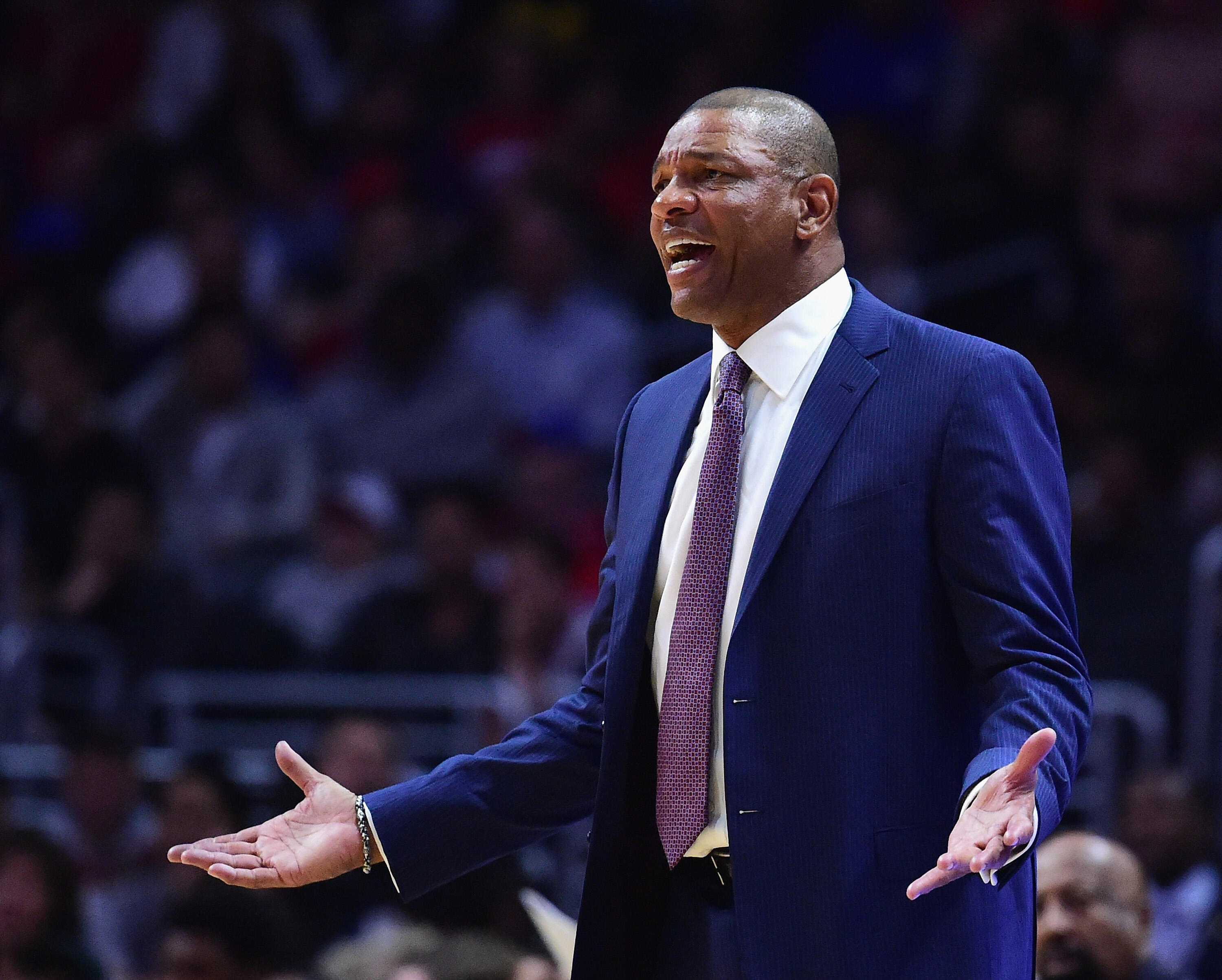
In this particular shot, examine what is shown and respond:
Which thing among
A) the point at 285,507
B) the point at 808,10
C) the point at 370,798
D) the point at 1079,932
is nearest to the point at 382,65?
the point at 808,10

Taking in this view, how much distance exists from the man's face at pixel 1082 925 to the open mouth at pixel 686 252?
6.02 ft

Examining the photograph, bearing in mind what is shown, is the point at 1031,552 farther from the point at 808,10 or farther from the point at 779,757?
the point at 808,10

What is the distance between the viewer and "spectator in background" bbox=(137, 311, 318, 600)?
675 centimetres

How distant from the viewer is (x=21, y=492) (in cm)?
689

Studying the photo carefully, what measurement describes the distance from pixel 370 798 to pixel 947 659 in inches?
31.4

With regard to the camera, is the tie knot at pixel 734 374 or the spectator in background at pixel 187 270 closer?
the tie knot at pixel 734 374

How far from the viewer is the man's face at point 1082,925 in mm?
3672

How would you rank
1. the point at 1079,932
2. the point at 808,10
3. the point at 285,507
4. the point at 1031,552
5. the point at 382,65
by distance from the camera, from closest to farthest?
the point at 1031,552, the point at 1079,932, the point at 285,507, the point at 808,10, the point at 382,65

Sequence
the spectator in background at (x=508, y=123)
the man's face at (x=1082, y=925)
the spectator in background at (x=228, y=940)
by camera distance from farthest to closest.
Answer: the spectator in background at (x=508, y=123), the spectator in background at (x=228, y=940), the man's face at (x=1082, y=925)

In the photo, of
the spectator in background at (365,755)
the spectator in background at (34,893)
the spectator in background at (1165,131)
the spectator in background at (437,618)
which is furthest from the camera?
the spectator in background at (1165,131)

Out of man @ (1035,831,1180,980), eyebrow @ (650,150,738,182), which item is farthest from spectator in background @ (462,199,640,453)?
eyebrow @ (650,150,738,182)

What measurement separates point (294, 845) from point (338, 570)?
4.04 m

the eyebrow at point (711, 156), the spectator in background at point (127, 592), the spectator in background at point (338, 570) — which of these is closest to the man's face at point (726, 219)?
the eyebrow at point (711, 156)

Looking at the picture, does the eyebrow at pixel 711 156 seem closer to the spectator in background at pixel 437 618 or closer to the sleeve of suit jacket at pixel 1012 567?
the sleeve of suit jacket at pixel 1012 567
